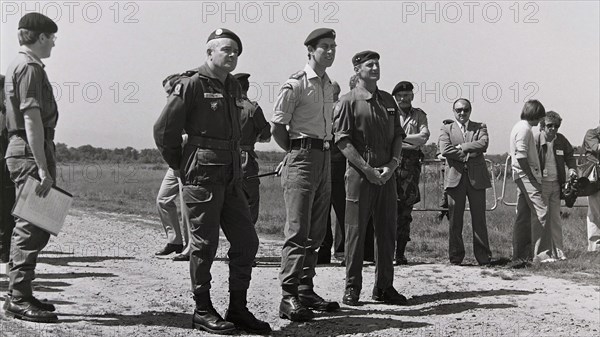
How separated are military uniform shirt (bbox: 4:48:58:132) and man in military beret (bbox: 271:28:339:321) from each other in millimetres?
1840

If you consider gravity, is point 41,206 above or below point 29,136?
below

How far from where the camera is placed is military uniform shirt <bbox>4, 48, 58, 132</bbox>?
5.60 m

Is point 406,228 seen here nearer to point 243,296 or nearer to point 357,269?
point 357,269

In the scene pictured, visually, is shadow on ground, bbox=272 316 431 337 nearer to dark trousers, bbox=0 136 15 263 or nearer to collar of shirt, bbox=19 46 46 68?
collar of shirt, bbox=19 46 46 68

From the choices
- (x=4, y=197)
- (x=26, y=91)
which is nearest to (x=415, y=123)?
(x=4, y=197)

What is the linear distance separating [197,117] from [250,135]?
290 centimetres

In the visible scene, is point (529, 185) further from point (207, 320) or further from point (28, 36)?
point (28, 36)

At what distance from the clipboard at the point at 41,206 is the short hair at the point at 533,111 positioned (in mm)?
6448

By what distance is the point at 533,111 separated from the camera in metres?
10.0

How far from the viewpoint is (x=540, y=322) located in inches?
253

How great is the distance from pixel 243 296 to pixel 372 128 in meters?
2.14

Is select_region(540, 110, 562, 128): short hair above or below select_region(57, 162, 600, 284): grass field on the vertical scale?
above

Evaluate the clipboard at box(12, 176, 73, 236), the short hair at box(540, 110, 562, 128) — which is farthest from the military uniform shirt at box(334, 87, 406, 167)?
the short hair at box(540, 110, 562, 128)

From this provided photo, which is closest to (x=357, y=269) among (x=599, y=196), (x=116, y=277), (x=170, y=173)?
(x=116, y=277)
